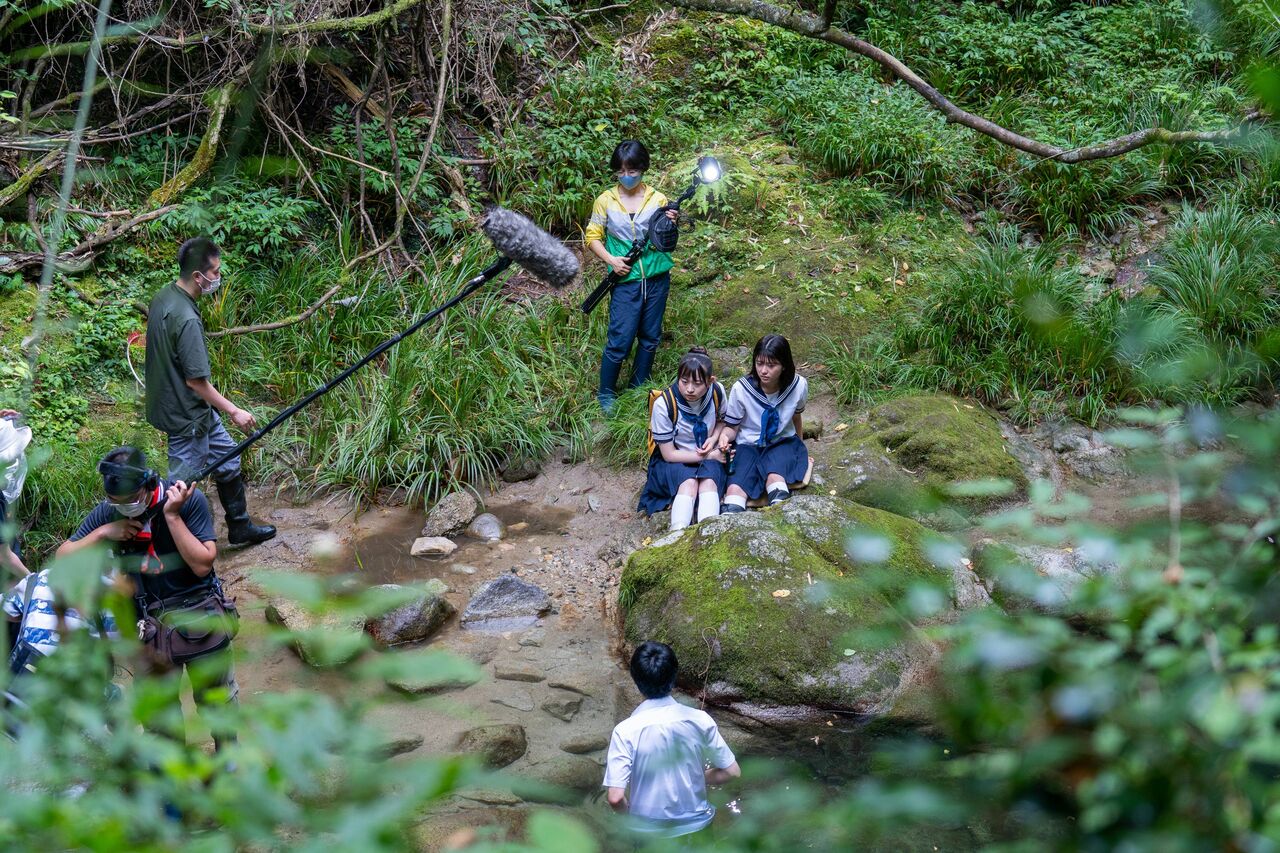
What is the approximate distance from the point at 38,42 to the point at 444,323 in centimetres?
388

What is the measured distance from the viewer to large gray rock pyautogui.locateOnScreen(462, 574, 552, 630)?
515 cm

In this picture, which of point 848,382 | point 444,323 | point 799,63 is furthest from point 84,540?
point 799,63

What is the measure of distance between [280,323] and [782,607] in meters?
4.00

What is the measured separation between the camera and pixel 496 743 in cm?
410

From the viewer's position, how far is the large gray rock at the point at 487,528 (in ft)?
19.5

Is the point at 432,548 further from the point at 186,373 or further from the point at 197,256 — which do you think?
the point at 197,256

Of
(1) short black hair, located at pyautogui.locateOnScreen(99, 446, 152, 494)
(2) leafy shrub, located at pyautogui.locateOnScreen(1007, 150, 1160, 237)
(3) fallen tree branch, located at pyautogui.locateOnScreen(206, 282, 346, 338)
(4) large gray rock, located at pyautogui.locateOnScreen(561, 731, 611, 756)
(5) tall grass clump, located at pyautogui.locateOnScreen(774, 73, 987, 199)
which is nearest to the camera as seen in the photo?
(1) short black hair, located at pyautogui.locateOnScreen(99, 446, 152, 494)

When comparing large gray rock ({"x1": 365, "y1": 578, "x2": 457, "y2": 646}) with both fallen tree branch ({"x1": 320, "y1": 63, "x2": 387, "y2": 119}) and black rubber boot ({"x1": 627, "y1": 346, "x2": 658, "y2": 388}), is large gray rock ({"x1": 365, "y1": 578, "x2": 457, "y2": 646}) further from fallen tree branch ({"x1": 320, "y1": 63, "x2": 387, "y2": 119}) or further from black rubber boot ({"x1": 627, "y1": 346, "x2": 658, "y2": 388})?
fallen tree branch ({"x1": 320, "y1": 63, "x2": 387, "y2": 119})

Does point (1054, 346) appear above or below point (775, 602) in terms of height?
above

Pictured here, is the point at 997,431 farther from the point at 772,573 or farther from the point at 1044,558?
the point at 772,573

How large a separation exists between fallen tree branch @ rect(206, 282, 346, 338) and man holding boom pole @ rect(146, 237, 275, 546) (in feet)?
4.55

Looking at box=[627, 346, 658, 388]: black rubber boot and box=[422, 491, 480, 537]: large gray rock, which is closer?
box=[422, 491, 480, 537]: large gray rock

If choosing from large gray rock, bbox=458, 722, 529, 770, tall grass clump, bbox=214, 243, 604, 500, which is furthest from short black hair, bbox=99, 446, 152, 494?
tall grass clump, bbox=214, 243, 604, 500

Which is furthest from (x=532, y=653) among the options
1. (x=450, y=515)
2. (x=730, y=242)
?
(x=730, y=242)
